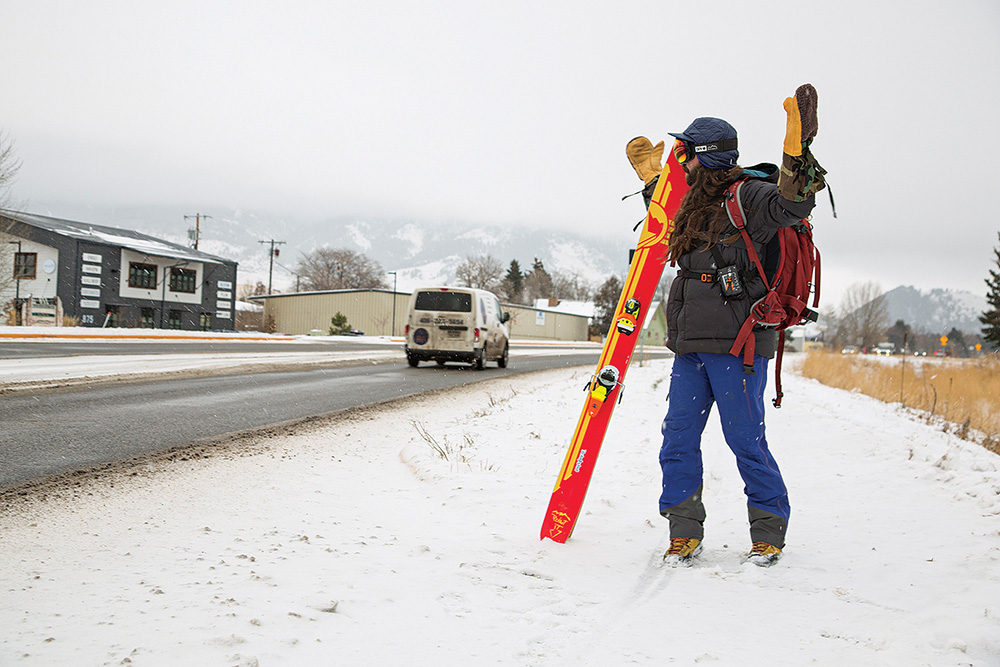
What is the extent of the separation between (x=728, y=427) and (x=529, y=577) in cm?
111

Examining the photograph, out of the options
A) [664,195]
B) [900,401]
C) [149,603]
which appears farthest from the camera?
[900,401]

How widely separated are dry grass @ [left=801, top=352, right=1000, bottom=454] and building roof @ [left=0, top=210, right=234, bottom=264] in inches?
1618

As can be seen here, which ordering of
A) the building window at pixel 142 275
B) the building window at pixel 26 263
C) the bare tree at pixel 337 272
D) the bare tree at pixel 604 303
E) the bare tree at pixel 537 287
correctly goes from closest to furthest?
the building window at pixel 26 263, the building window at pixel 142 275, the bare tree at pixel 604 303, the bare tree at pixel 337 272, the bare tree at pixel 537 287

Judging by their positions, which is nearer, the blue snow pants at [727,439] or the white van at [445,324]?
the blue snow pants at [727,439]

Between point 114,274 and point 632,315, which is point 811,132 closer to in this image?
point 632,315

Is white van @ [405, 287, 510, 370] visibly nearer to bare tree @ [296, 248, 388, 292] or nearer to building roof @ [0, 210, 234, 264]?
building roof @ [0, 210, 234, 264]

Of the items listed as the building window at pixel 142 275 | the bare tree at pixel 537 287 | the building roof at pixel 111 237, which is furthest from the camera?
the bare tree at pixel 537 287

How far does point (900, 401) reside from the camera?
12148 millimetres

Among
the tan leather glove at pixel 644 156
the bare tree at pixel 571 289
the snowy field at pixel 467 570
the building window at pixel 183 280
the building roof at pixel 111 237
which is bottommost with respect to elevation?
the snowy field at pixel 467 570

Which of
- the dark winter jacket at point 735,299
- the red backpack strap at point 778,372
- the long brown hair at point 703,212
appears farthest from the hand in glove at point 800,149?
the red backpack strap at point 778,372

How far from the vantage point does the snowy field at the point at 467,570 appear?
6.29 ft

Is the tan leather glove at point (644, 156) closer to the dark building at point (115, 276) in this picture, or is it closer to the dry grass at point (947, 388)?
the dry grass at point (947, 388)

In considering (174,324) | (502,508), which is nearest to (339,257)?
(174,324)

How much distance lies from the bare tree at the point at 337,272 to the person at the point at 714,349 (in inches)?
3692
